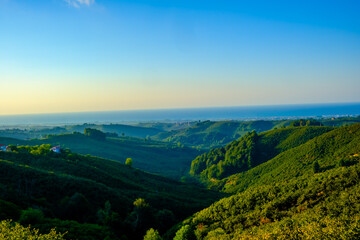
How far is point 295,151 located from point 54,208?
301 ft

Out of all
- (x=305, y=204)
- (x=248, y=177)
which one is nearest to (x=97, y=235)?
(x=305, y=204)

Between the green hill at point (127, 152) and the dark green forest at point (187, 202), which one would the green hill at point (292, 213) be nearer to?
the dark green forest at point (187, 202)

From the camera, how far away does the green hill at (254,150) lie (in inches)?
4766

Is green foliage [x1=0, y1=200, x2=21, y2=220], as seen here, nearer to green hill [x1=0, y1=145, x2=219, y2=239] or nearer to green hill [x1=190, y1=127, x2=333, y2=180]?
green hill [x1=0, y1=145, x2=219, y2=239]

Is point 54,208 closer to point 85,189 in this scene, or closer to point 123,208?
point 85,189

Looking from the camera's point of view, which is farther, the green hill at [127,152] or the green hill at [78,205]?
the green hill at [127,152]

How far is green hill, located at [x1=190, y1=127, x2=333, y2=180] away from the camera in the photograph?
121 m

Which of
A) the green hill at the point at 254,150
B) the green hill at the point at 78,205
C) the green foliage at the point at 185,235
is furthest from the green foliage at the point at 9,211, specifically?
the green hill at the point at 254,150

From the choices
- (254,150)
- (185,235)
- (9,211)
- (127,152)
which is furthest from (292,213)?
(127,152)

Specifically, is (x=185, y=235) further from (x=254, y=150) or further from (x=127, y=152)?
(x=127, y=152)

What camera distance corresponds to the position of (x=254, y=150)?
128 m

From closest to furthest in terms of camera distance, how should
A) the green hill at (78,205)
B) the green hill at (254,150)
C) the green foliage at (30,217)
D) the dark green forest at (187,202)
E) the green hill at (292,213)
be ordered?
the green hill at (292,213)
the dark green forest at (187,202)
the green foliage at (30,217)
the green hill at (78,205)
the green hill at (254,150)

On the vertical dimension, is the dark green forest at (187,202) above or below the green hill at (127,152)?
above

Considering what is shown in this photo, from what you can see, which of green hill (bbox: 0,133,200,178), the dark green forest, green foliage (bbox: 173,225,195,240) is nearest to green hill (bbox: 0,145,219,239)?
the dark green forest
